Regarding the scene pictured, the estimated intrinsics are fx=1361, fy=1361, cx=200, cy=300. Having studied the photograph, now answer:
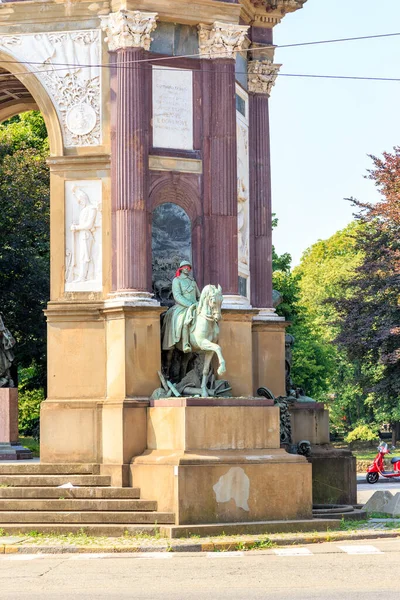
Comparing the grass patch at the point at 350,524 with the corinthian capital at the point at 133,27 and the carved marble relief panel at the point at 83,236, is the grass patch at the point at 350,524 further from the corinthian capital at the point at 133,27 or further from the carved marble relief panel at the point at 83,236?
the corinthian capital at the point at 133,27

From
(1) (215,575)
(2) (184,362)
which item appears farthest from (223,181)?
(1) (215,575)

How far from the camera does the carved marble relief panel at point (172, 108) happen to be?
2306 cm

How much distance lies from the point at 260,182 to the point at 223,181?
277cm

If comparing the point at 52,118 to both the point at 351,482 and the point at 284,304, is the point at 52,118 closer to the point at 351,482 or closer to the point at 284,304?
the point at 351,482

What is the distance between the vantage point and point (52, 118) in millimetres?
23281

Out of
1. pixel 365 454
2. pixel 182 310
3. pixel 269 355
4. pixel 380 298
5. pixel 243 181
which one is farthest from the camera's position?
pixel 365 454

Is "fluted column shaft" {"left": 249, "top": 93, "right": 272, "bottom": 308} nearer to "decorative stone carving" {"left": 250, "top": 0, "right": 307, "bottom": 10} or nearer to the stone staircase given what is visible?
"decorative stone carving" {"left": 250, "top": 0, "right": 307, "bottom": 10}

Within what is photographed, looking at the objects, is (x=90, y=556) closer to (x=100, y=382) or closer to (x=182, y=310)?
(x=100, y=382)

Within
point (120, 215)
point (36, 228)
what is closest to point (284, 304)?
point (36, 228)

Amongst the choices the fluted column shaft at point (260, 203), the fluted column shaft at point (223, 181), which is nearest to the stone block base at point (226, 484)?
the fluted column shaft at point (223, 181)

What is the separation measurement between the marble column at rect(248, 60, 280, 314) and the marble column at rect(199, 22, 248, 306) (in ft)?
7.68

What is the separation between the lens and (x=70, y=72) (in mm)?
23312

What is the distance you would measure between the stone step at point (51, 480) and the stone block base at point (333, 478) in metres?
4.50

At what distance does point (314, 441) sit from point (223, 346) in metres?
3.55
